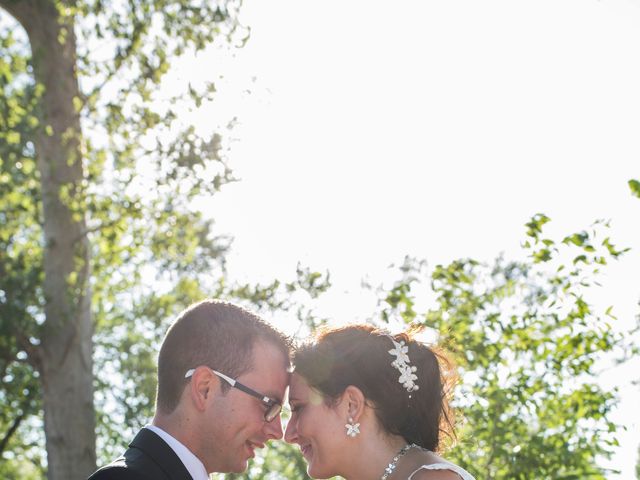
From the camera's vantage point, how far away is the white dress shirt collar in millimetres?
4500

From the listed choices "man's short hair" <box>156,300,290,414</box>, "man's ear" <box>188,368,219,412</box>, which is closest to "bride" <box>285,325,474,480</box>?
"man's short hair" <box>156,300,290,414</box>

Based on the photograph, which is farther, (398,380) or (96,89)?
(96,89)

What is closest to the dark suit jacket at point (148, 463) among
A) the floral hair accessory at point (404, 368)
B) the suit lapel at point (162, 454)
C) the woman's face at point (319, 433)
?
the suit lapel at point (162, 454)

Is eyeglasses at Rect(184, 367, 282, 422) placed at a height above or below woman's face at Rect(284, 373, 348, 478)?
above

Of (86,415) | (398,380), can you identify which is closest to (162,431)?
(398,380)

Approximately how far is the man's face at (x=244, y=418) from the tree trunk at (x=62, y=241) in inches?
296

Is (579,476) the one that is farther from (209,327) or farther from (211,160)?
(211,160)

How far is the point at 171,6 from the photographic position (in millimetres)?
12188

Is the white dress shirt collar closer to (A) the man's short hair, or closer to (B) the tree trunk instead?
(A) the man's short hair

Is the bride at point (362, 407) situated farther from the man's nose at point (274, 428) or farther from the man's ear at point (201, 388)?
the man's ear at point (201, 388)

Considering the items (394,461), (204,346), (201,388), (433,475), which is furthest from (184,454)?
(433,475)

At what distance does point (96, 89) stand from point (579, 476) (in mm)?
8447

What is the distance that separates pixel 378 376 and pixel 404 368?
0.15m

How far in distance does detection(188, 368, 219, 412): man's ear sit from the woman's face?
18.1 inches
